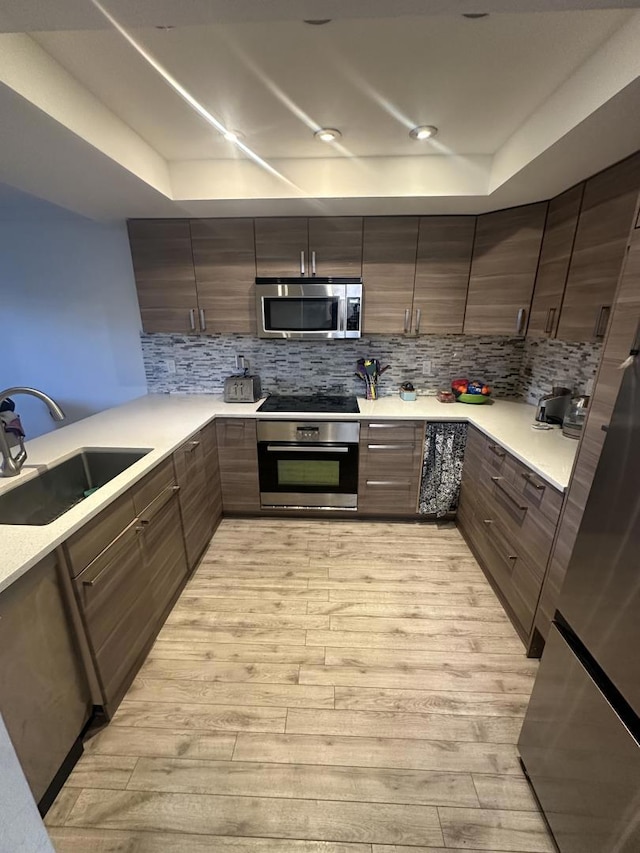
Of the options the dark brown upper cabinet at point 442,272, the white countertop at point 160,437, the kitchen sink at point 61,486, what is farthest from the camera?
the dark brown upper cabinet at point 442,272

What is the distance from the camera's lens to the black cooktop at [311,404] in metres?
2.54

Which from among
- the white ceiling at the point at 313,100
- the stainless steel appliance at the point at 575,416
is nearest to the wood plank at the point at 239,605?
the stainless steel appliance at the point at 575,416

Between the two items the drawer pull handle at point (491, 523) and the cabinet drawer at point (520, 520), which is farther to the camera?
the drawer pull handle at point (491, 523)

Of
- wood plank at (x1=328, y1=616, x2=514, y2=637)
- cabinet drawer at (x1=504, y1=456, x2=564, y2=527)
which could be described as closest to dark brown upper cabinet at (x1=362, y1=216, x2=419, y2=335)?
cabinet drawer at (x1=504, y1=456, x2=564, y2=527)

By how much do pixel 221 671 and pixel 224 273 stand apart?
2411 mm

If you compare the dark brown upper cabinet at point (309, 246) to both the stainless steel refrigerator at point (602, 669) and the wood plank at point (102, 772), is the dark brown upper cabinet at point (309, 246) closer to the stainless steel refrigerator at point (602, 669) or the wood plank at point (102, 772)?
the stainless steel refrigerator at point (602, 669)

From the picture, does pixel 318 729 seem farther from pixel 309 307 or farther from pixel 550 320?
pixel 550 320

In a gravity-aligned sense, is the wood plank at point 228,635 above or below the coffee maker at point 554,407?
below

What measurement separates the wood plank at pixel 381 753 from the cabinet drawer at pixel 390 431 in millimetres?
1609

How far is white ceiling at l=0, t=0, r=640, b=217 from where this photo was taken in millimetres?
1057

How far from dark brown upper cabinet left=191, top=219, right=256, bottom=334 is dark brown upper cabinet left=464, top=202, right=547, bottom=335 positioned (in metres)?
1.57

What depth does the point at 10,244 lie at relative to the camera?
108 inches

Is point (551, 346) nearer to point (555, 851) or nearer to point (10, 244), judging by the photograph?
point (555, 851)

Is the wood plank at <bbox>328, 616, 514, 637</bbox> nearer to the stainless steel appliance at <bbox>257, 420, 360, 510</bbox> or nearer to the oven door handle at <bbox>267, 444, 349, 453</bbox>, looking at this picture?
the stainless steel appliance at <bbox>257, 420, 360, 510</bbox>
